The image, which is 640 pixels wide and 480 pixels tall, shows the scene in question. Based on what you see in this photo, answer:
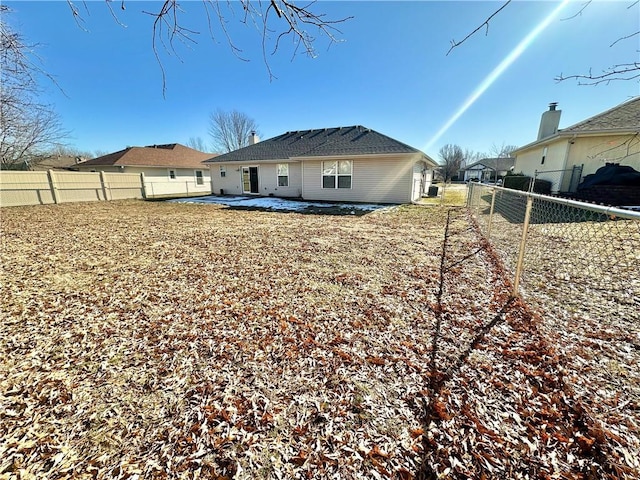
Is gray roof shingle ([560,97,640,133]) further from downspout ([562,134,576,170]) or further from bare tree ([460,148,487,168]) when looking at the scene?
bare tree ([460,148,487,168])

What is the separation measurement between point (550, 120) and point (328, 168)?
17.1m

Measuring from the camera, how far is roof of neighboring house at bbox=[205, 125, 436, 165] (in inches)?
541

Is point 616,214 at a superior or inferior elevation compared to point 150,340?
superior

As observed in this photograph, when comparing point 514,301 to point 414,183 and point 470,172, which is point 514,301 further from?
point 470,172

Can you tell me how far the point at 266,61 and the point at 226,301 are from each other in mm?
2931

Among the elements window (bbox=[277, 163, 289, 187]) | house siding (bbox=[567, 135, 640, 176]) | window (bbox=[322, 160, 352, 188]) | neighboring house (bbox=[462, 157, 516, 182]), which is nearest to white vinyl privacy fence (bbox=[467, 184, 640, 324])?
house siding (bbox=[567, 135, 640, 176])

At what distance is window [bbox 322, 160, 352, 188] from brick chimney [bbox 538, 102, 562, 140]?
15.4 meters

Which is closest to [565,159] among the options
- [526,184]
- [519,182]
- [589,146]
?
[589,146]

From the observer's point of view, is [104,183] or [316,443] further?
[104,183]

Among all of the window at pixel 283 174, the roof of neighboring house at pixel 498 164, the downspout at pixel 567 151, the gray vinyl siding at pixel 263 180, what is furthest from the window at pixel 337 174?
the roof of neighboring house at pixel 498 164

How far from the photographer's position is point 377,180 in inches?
551

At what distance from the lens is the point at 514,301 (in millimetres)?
3400

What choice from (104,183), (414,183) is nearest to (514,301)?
(414,183)

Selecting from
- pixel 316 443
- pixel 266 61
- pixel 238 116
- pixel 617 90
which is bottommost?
pixel 316 443
